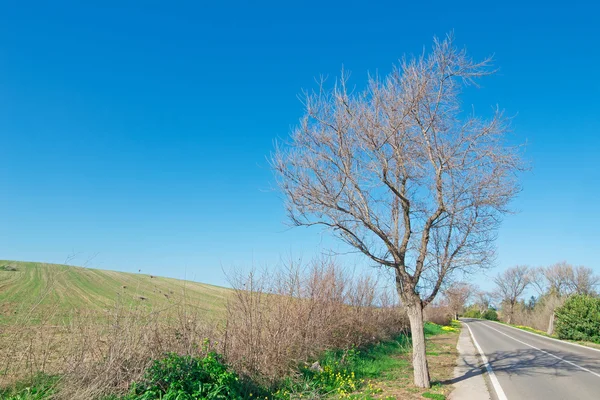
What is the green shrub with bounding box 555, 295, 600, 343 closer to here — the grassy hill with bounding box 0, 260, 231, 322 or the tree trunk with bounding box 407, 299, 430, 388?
the tree trunk with bounding box 407, 299, 430, 388

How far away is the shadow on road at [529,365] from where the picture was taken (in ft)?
39.5

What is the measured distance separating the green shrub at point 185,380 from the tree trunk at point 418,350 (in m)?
4.92

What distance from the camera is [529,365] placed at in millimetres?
13680

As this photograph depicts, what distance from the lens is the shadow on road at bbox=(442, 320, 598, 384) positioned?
12.1 m

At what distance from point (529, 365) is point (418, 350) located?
6.92m

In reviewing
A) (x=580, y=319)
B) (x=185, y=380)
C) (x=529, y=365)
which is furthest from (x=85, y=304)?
(x=580, y=319)

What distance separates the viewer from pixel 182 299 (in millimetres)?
8141

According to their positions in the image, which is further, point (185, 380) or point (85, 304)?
point (85, 304)

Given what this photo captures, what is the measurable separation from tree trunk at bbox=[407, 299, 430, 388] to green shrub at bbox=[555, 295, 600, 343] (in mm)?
22550

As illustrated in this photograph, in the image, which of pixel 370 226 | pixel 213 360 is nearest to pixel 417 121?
pixel 370 226

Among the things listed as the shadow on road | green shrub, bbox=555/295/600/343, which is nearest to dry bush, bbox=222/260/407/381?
the shadow on road

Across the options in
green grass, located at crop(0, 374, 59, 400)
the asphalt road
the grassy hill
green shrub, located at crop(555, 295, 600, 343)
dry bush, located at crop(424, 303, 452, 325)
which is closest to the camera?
green grass, located at crop(0, 374, 59, 400)

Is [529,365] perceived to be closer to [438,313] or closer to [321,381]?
[321,381]

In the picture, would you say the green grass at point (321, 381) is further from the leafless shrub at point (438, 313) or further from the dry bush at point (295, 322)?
the leafless shrub at point (438, 313)
